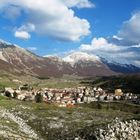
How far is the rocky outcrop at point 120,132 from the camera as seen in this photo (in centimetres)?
5269

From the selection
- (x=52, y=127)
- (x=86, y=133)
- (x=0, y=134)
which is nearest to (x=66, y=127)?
(x=52, y=127)

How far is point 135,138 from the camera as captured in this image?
53344 mm

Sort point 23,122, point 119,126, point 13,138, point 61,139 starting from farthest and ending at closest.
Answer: point 23,122 < point 61,139 < point 119,126 < point 13,138

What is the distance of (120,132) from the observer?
53.4 m

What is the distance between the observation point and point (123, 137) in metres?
52.7

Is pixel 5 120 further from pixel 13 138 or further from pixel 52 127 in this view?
pixel 13 138

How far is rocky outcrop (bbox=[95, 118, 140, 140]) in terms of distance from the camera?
5269 centimetres

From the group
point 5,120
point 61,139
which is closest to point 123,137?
point 61,139

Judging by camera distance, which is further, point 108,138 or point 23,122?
point 23,122

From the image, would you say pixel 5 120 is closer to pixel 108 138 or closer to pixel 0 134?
pixel 0 134

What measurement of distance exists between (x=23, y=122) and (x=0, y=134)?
86.4ft

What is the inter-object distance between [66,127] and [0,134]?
21462 mm

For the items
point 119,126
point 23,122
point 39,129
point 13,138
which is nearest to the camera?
point 13,138

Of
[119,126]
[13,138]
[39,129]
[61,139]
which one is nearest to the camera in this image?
[13,138]
